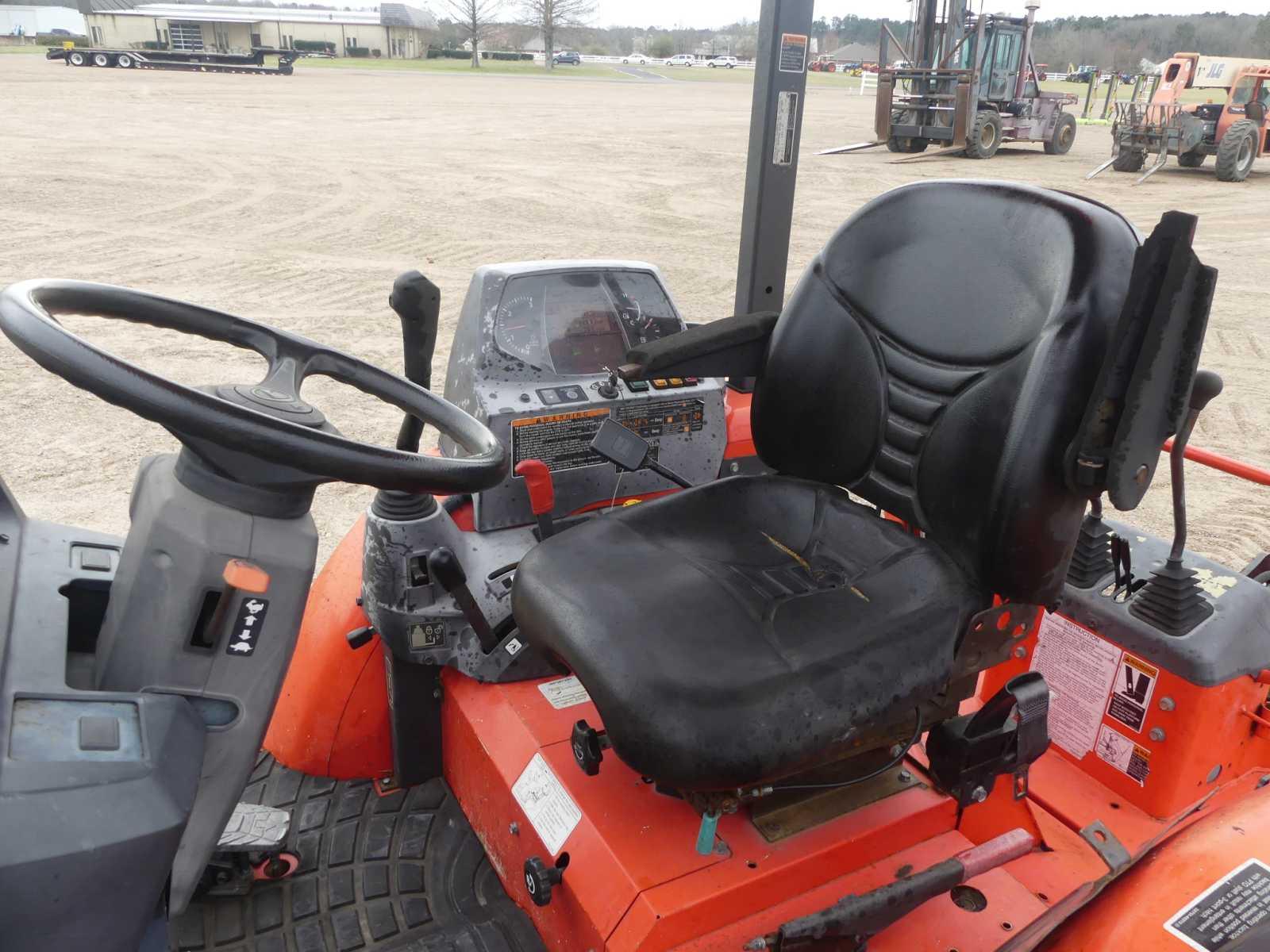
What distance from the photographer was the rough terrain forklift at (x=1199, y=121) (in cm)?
1189

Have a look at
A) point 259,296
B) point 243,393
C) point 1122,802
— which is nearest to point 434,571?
point 243,393

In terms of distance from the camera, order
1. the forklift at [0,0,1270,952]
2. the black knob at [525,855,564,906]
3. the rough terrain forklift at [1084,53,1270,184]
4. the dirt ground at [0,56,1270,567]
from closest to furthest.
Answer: the forklift at [0,0,1270,952], the black knob at [525,855,564,906], the dirt ground at [0,56,1270,567], the rough terrain forklift at [1084,53,1270,184]

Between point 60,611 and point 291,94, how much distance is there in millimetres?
19899

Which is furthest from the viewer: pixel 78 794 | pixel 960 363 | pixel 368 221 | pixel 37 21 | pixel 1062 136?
pixel 37 21

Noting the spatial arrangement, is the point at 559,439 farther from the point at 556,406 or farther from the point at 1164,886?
the point at 1164,886

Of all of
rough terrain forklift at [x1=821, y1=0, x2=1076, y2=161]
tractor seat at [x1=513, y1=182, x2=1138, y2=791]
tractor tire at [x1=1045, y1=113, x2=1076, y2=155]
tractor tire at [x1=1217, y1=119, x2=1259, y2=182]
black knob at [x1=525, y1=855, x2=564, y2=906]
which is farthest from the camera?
tractor tire at [x1=1045, y1=113, x2=1076, y2=155]

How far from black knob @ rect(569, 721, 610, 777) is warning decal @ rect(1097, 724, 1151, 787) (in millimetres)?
941

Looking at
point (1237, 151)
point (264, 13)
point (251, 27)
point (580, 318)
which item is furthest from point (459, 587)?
point (264, 13)

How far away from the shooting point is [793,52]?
252cm

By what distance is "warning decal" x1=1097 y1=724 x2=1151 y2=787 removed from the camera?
5.57 ft

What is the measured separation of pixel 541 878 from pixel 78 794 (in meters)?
0.65

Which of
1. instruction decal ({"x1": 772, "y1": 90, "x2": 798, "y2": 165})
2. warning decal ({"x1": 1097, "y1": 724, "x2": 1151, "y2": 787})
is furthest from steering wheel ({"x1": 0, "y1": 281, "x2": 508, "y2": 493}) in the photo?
instruction decal ({"x1": 772, "y1": 90, "x2": 798, "y2": 165})

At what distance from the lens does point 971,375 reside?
4.98 ft

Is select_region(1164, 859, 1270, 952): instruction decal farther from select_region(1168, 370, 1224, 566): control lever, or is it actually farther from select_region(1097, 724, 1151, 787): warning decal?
select_region(1168, 370, 1224, 566): control lever
